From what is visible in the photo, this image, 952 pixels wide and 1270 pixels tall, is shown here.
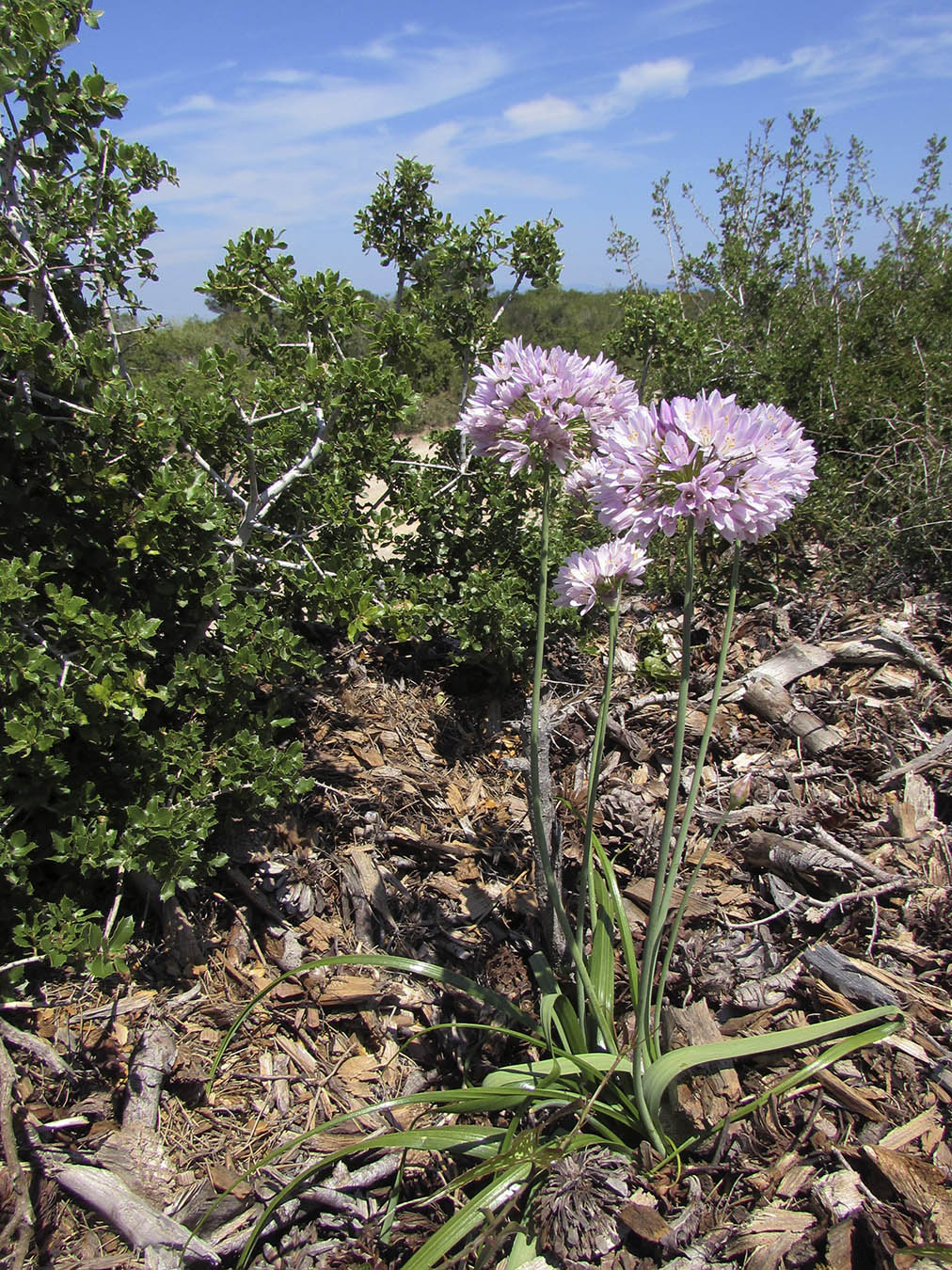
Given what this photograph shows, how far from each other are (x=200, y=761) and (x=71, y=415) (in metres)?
1.16

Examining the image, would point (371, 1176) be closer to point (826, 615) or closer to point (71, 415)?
point (71, 415)

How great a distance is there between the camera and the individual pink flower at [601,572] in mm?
2154

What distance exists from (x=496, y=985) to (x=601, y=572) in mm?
1402

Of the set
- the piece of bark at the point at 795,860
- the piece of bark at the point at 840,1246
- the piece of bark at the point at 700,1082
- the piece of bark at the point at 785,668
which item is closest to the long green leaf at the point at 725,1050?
the piece of bark at the point at 700,1082

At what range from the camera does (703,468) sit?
1551 mm

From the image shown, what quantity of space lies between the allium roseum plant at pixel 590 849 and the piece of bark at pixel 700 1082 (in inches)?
2.3

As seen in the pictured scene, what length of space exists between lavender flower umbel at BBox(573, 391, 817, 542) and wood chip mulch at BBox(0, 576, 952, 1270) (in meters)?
1.42

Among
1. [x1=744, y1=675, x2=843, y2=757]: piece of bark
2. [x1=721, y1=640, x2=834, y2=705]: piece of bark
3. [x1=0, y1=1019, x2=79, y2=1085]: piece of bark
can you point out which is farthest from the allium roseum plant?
[x1=721, y1=640, x2=834, y2=705]: piece of bark

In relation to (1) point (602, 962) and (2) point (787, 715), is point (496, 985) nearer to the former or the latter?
(1) point (602, 962)

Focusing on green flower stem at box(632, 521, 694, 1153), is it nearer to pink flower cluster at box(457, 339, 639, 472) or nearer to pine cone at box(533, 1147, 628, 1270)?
pine cone at box(533, 1147, 628, 1270)

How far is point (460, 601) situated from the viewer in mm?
3484

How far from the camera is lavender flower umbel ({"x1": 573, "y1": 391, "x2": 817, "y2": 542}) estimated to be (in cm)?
154

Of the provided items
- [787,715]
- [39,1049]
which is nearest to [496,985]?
[39,1049]

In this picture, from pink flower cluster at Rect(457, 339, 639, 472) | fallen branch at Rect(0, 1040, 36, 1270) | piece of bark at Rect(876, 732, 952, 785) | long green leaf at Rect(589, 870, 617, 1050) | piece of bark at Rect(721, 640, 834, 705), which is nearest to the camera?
fallen branch at Rect(0, 1040, 36, 1270)
